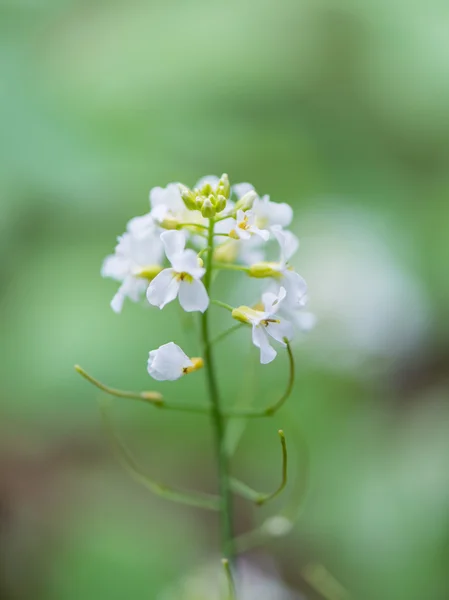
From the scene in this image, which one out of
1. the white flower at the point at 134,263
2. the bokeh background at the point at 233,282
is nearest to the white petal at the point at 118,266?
the white flower at the point at 134,263

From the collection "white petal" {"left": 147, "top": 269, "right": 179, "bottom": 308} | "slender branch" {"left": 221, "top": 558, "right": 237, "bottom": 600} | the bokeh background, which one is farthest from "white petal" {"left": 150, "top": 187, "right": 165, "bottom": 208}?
the bokeh background

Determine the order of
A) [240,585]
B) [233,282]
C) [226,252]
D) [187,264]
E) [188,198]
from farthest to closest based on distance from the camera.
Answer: [233,282], [240,585], [226,252], [188,198], [187,264]

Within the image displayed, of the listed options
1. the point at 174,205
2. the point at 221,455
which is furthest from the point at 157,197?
the point at 221,455

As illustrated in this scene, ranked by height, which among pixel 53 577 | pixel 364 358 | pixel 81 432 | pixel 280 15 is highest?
pixel 280 15

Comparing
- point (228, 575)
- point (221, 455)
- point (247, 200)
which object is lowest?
point (228, 575)

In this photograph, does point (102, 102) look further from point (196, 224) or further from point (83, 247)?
point (196, 224)

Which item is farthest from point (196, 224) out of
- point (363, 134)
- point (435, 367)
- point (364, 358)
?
point (363, 134)

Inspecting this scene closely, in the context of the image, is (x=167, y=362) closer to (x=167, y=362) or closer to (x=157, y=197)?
(x=167, y=362)
